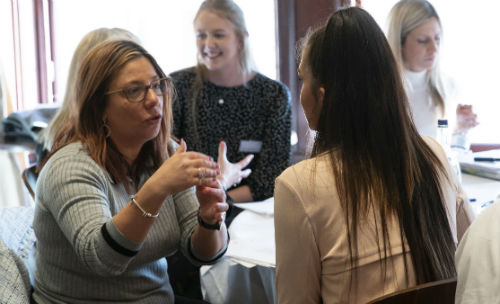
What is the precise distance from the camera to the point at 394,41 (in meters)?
3.09

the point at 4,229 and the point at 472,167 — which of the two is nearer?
the point at 4,229

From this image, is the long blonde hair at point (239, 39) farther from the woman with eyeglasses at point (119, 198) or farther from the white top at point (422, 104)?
the woman with eyeglasses at point (119, 198)

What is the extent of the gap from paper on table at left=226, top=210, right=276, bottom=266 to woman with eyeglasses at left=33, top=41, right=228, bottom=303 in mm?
109

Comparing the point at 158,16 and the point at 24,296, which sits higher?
the point at 158,16

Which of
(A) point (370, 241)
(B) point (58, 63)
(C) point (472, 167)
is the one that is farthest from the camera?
(B) point (58, 63)

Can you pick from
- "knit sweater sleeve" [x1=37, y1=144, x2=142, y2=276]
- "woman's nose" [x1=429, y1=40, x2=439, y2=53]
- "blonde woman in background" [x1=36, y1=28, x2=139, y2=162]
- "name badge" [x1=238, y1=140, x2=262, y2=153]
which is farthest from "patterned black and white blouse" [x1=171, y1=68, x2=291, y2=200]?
"knit sweater sleeve" [x1=37, y1=144, x2=142, y2=276]

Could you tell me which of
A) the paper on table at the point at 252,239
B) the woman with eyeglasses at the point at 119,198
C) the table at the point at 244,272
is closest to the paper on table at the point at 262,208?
the paper on table at the point at 252,239

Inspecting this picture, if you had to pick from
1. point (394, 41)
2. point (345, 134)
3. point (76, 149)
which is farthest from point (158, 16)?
point (345, 134)

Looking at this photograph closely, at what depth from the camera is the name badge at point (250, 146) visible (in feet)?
9.52

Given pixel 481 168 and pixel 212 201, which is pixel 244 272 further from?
pixel 481 168

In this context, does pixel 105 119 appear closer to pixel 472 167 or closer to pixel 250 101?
pixel 250 101

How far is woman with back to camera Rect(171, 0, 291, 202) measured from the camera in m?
2.90

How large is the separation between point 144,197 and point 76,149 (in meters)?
0.30

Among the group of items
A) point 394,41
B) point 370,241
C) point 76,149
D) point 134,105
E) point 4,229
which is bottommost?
point 4,229
